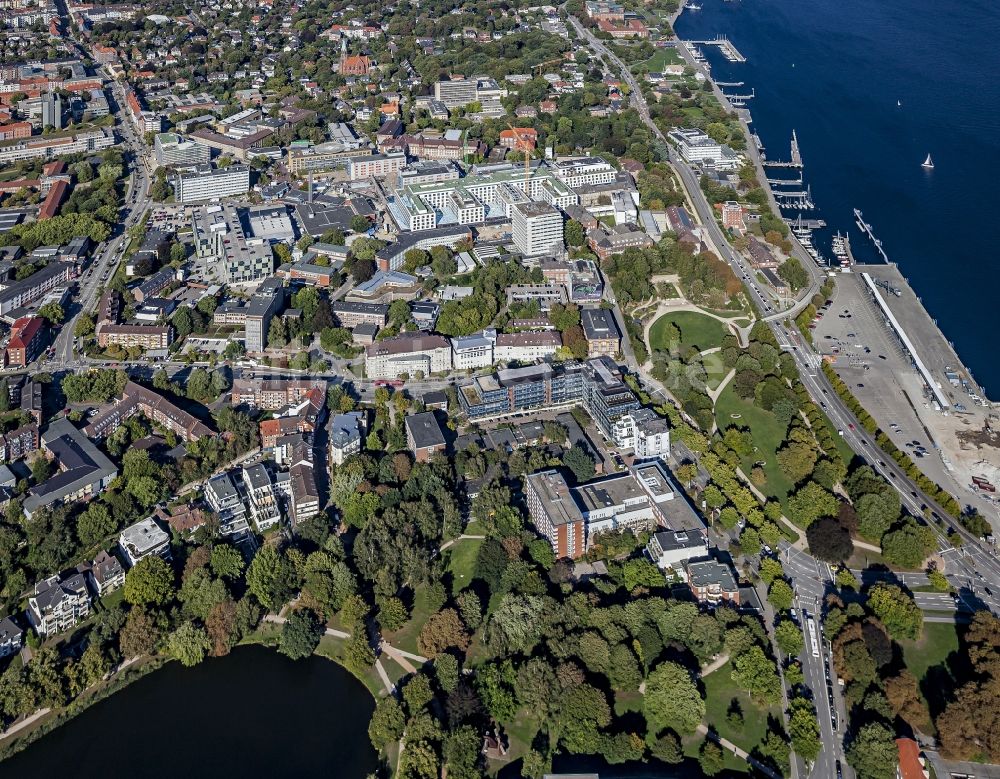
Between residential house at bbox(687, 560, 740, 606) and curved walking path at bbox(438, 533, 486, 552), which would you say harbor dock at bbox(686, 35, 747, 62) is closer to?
curved walking path at bbox(438, 533, 486, 552)

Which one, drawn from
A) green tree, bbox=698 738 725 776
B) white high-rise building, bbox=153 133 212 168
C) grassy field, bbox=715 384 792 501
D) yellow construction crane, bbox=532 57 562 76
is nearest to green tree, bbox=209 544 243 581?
green tree, bbox=698 738 725 776

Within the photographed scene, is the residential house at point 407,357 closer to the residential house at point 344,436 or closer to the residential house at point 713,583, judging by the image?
the residential house at point 344,436

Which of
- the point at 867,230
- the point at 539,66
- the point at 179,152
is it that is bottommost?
the point at 539,66

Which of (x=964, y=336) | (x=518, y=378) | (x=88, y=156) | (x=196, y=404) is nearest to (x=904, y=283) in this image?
(x=964, y=336)

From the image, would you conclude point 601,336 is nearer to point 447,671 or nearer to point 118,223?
point 447,671

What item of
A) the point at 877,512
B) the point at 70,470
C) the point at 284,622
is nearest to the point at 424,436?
the point at 284,622

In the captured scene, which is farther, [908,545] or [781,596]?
[908,545]

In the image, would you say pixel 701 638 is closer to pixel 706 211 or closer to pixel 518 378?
pixel 518 378

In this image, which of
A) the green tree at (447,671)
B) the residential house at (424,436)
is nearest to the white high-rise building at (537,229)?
the residential house at (424,436)
